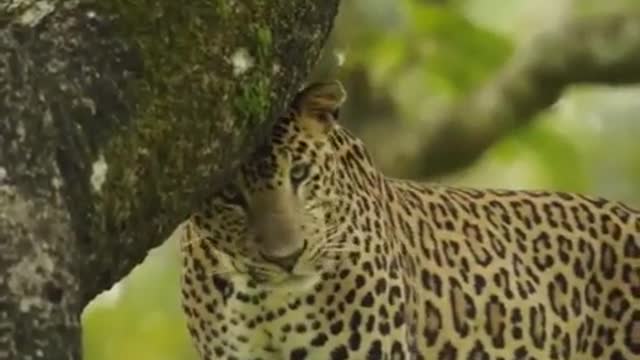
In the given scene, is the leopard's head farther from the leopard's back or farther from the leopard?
the leopard's back

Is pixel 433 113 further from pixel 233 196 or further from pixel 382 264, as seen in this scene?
pixel 233 196

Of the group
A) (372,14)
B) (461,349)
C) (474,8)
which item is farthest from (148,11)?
(474,8)

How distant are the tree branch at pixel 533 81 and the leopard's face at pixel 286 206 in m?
4.25

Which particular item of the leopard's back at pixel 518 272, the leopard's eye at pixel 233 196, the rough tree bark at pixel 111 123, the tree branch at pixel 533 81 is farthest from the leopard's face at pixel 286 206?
the tree branch at pixel 533 81

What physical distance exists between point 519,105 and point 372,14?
82 centimetres

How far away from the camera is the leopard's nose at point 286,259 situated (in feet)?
24.0

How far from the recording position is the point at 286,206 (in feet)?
23.9

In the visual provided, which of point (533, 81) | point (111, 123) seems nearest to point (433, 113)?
point (533, 81)

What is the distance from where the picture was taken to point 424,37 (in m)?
13.7

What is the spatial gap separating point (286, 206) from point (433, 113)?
17.0 feet

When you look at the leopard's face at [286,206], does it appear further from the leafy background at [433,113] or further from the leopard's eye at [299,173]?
the leafy background at [433,113]

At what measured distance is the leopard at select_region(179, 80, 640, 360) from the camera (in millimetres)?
7344

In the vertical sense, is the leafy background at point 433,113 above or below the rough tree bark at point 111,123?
above

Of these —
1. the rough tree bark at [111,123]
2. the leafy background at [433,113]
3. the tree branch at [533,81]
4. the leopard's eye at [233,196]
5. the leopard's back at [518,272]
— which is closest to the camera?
the rough tree bark at [111,123]
